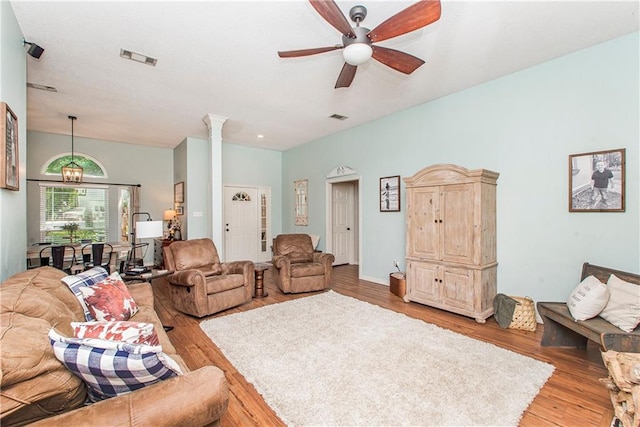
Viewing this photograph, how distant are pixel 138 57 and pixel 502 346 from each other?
4.64m

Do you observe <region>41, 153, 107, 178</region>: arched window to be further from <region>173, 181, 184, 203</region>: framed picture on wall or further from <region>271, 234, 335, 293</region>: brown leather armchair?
<region>271, 234, 335, 293</region>: brown leather armchair

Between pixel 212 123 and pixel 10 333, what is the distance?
13.9 feet

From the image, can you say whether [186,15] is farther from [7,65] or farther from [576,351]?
[576,351]

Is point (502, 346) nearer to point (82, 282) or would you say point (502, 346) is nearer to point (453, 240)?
point (453, 240)

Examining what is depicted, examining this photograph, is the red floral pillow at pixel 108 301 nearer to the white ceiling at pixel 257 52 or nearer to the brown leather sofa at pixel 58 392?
the brown leather sofa at pixel 58 392

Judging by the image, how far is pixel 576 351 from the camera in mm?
2596

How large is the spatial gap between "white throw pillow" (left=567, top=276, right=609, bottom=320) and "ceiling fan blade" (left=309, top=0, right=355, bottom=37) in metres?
2.86

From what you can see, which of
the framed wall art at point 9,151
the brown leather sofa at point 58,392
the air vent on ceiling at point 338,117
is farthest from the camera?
the air vent on ceiling at point 338,117

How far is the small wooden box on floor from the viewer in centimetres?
420

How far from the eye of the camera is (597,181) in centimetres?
284

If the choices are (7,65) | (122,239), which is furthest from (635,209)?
(122,239)

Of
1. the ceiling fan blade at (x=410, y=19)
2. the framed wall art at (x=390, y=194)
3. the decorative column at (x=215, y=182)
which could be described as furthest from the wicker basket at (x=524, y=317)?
the decorative column at (x=215, y=182)

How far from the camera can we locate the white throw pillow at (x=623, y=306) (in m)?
2.16

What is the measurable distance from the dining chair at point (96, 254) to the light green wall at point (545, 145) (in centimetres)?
474
